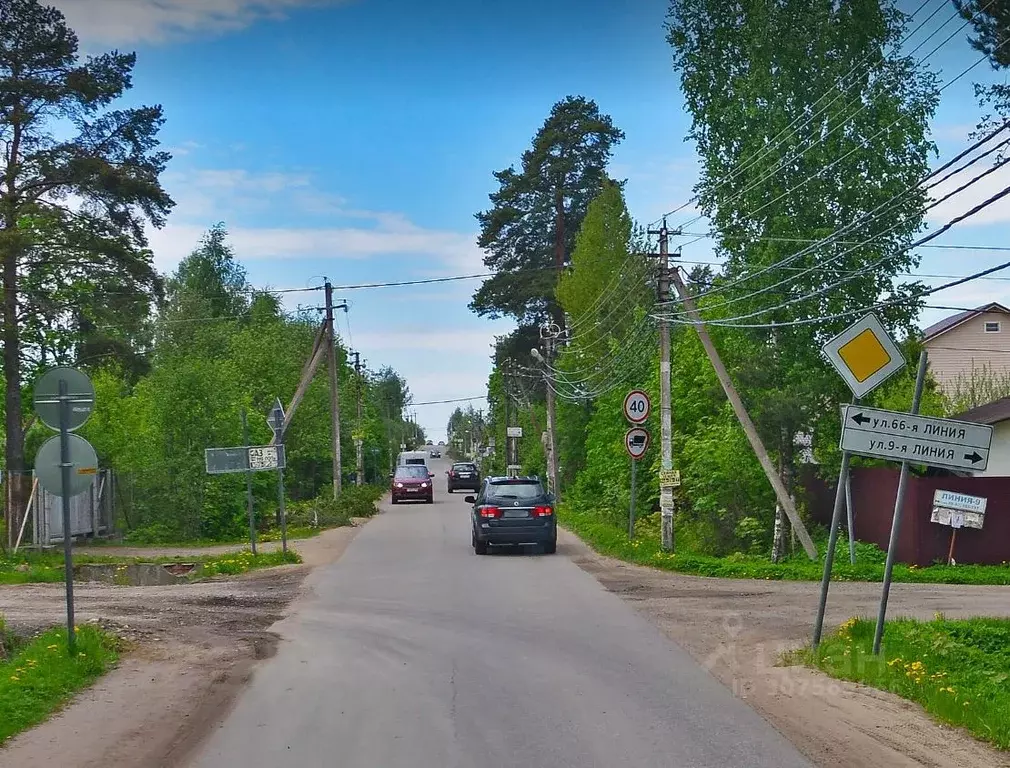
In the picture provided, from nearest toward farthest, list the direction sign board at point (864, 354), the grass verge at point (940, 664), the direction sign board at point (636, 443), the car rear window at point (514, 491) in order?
the grass verge at point (940, 664)
the direction sign board at point (864, 354)
the car rear window at point (514, 491)
the direction sign board at point (636, 443)

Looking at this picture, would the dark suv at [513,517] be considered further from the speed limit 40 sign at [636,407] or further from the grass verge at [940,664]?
the grass verge at [940,664]

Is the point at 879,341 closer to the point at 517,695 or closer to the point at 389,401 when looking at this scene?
the point at 517,695

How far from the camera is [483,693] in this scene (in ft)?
33.3

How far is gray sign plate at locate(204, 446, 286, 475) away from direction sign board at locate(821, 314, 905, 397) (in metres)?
14.7

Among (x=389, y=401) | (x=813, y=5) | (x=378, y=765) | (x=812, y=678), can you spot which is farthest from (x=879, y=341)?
(x=389, y=401)

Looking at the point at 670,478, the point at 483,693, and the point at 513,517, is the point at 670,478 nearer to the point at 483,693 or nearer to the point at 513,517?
the point at 513,517

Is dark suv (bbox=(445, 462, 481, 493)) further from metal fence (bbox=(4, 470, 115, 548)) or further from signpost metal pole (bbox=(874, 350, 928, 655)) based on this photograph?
signpost metal pole (bbox=(874, 350, 928, 655))

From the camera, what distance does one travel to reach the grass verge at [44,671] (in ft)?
30.2

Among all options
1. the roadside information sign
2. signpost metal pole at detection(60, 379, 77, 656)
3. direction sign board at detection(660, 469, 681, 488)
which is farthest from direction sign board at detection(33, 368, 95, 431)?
the roadside information sign

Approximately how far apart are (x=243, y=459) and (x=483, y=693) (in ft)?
48.0

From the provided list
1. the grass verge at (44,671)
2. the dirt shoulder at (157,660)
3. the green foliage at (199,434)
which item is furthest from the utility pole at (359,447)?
the grass verge at (44,671)

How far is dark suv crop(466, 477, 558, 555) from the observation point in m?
24.6

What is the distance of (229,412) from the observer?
33844mm

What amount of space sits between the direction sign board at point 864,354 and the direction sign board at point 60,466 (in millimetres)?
7557
